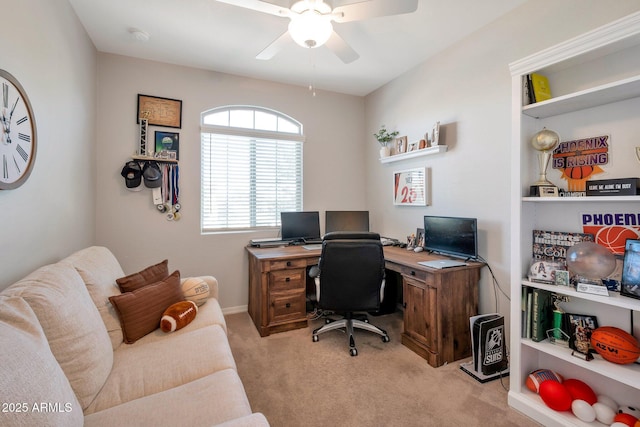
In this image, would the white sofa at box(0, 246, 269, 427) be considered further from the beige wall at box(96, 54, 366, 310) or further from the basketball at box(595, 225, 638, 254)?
the basketball at box(595, 225, 638, 254)

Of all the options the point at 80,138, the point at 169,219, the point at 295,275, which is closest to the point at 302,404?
the point at 295,275

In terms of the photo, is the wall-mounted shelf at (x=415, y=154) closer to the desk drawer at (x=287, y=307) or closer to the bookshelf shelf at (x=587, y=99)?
the bookshelf shelf at (x=587, y=99)

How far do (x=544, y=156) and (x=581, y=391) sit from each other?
1.44 m

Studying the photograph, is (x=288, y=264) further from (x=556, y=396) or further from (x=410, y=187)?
(x=556, y=396)

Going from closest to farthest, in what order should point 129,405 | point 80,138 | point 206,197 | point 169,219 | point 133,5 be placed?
1. point 129,405
2. point 133,5
3. point 80,138
4. point 169,219
5. point 206,197

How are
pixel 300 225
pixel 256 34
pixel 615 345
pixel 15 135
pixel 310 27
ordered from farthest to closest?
pixel 300 225, pixel 256 34, pixel 310 27, pixel 615 345, pixel 15 135

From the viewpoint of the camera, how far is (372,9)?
1713mm

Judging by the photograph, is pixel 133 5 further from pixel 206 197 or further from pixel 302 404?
pixel 302 404

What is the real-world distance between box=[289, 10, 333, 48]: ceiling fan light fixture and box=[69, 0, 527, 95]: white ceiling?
2.30 ft

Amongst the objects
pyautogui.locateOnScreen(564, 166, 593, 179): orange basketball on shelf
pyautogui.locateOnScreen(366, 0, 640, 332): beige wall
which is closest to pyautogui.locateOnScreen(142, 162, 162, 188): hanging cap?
pyautogui.locateOnScreen(366, 0, 640, 332): beige wall

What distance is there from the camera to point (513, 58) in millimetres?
2234

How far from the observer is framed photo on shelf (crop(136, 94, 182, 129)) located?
296 centimetres

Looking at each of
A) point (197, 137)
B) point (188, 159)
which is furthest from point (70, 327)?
point (197, 137)

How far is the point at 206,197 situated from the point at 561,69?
3358 mm
